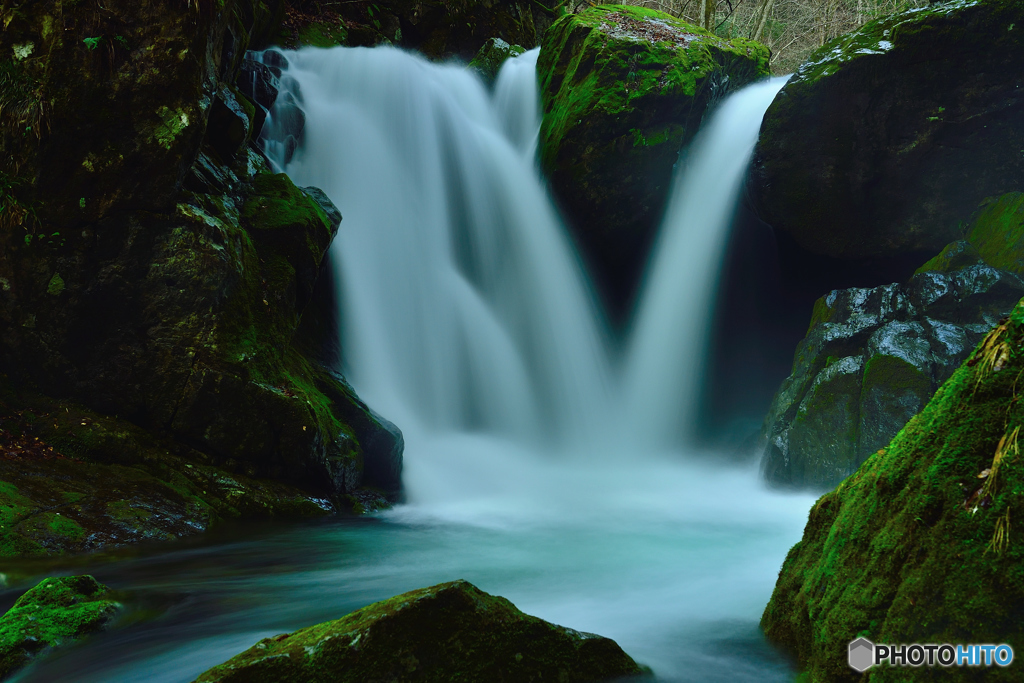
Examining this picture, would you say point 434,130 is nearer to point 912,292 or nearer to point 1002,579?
point 912,292

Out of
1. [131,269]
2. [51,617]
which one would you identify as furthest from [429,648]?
[131,269]

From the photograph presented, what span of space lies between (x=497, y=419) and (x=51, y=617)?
683 centimetres

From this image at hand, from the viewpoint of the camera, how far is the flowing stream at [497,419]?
12.4ft

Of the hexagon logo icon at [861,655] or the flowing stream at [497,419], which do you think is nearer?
the hexagon logo icon at [861,655]

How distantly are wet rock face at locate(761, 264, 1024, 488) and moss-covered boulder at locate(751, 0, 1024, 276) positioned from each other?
98 centimetres

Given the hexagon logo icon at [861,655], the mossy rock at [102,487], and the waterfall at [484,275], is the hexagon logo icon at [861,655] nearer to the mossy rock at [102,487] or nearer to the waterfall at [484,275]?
the mossy rock at [102,487]

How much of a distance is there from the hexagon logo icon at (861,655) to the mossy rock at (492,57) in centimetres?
1335

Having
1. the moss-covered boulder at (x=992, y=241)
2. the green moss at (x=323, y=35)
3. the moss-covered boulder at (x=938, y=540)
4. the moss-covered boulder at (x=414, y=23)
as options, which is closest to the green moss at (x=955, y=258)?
the moss-covered boulder at (x=992, y=241)

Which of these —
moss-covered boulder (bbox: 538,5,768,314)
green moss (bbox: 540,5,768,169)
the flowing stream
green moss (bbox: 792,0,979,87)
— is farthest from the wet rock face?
green moss (bbox: 540,5,768,169)

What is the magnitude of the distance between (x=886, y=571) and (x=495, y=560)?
345cm

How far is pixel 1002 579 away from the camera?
1863 millimetres

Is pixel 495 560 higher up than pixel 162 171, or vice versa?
pixel 162 171

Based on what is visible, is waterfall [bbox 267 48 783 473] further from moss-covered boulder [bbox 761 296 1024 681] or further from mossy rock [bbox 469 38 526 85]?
moss-covered boulder [bbox 761 296 1024 681]

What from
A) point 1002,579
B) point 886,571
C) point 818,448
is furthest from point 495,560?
point 818,448
